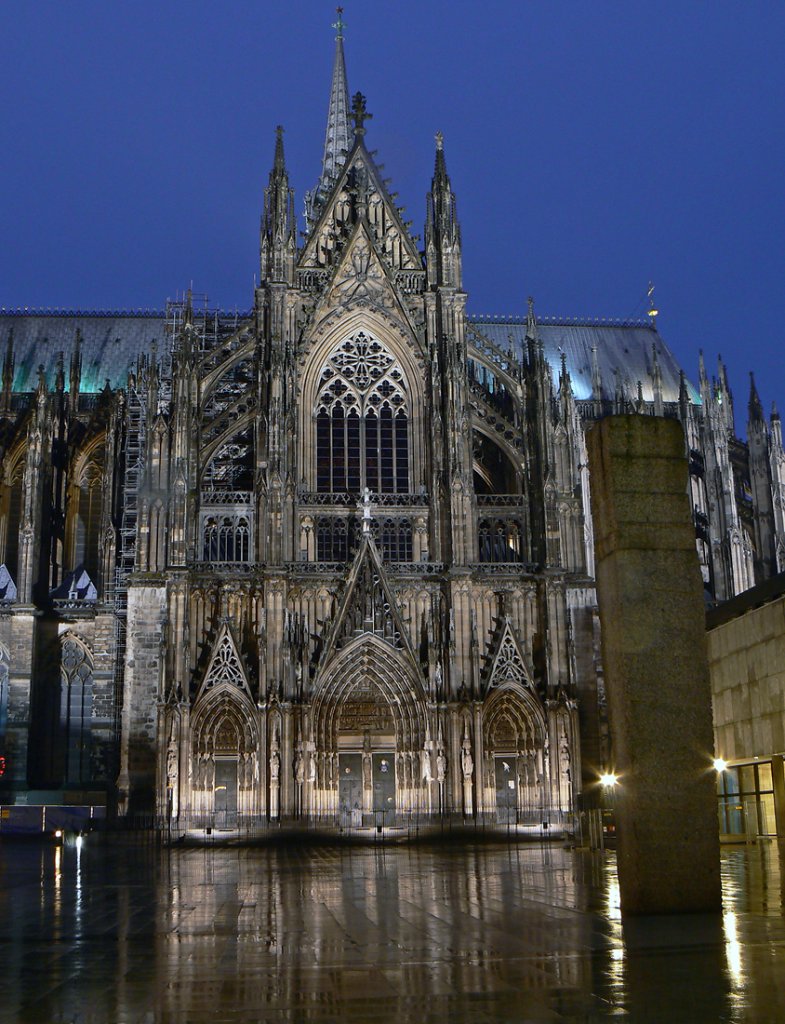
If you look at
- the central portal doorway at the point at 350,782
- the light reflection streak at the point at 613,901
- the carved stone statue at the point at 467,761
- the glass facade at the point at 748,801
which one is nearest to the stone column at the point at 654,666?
the light reflection streak at the point at 613,901

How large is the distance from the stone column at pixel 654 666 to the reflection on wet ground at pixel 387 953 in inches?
30.4

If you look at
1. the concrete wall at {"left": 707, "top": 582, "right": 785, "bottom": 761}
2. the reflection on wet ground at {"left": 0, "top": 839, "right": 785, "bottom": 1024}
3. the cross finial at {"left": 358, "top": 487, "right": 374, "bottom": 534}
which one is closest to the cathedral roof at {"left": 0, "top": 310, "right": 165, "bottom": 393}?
the cross finial at {"left": 358, "top": 487, "right": 374, "bottom": 534}

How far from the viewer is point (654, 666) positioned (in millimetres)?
15727

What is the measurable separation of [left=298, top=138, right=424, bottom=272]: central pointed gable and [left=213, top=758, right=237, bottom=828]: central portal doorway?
22463 millimetres

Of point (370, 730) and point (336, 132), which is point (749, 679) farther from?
point (336, 132)

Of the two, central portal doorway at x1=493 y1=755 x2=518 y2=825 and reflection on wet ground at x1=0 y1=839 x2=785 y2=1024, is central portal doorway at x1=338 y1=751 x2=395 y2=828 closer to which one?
central portal doorway at x1=493 y1=755 x2=518 y2=825

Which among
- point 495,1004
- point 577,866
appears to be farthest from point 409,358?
point 495,1004

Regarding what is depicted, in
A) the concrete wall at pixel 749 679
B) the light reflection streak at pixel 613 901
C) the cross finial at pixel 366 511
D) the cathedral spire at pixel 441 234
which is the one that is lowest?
the light reflection streak at pixel 613 901

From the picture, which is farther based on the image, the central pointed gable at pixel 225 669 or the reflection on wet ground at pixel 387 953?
the central pointed gable at pixel 225 669

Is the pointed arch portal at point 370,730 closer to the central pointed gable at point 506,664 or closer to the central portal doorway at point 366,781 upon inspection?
the central portal doorway at point 366,781

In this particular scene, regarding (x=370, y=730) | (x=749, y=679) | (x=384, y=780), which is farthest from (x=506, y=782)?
(x=749, y=679)

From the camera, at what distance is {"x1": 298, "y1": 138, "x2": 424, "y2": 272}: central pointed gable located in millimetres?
54375

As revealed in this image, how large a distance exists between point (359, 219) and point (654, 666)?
137 feet

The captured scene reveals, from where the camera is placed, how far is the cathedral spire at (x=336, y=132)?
70562 mm
